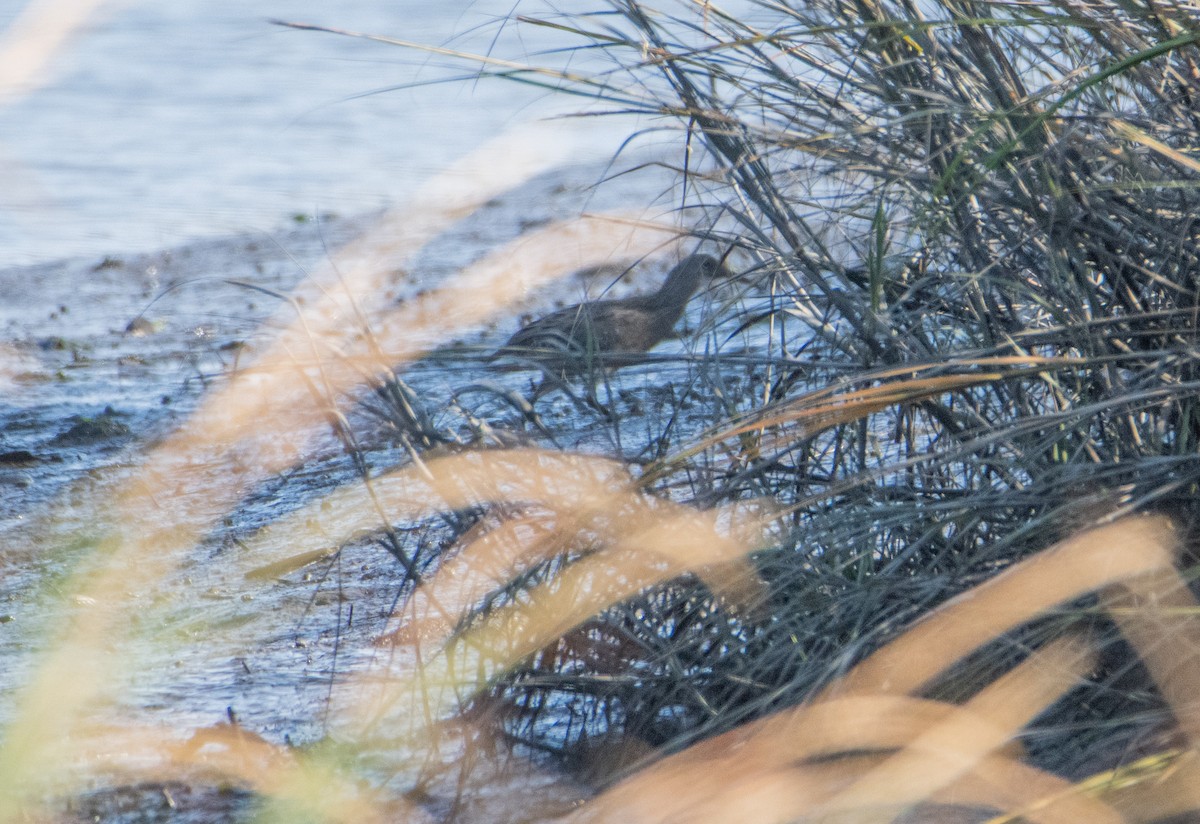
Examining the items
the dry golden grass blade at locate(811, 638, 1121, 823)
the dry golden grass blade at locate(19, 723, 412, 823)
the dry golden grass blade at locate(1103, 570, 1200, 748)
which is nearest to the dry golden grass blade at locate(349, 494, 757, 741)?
the dry golden grass blade at locate(19, 723, 412, 823)

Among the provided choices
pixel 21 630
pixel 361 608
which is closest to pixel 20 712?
pixel 21 630

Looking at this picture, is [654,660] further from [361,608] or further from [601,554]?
[361,608]

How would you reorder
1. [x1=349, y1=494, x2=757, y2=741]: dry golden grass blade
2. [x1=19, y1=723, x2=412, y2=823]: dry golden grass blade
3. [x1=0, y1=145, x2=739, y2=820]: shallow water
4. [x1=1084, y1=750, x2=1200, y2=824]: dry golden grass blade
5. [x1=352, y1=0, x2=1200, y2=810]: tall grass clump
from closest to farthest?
[x1=1084, y1=750, x2=1200, y2=824]: dry golden grass blade < [x1=352, y1=0, x2=1200, y2=810]: tall grass clump < [x1=349, y1=494, x2=757, y2=741]: dry golden grass blade < [x1=19, y1=723, x2=412, y2=823]: dry golden grass blade < [x1=0, y1=145, x2=739, y2=820]: shallow water

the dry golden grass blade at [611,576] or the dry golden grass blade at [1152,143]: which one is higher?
the dry golden grass blade at [1152,143]

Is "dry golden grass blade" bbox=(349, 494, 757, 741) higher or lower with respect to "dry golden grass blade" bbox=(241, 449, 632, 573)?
lower

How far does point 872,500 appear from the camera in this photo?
2.12 metres

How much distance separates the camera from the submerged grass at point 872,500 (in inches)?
68.9

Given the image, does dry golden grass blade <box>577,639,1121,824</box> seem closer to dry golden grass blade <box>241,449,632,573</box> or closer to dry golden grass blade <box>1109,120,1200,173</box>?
dry golden grass blade <box>241,449,632,573</box>

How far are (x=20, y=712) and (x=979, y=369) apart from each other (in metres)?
1.93

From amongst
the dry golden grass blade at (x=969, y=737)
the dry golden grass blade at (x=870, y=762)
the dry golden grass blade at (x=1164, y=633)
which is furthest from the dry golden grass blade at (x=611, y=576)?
Answer: the dry golden grass blade at (x=1164, y=633)

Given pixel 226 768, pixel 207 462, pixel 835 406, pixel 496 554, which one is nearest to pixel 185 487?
pixel 207 462

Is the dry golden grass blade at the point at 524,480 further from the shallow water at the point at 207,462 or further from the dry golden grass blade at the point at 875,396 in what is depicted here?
the dry golden grass blade at the point at 875,396

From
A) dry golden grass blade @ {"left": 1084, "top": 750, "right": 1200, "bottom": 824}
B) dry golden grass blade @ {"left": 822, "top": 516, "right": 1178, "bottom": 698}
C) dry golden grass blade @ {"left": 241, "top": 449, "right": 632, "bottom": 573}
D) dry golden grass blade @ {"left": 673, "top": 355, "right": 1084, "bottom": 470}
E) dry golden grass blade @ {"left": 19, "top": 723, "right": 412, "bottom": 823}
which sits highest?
dry golden grass blade @ {"left": 241, "top": 449, "right": 632, "bottom": 573}

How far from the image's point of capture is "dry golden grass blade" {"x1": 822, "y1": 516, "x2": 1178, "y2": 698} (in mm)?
1735
